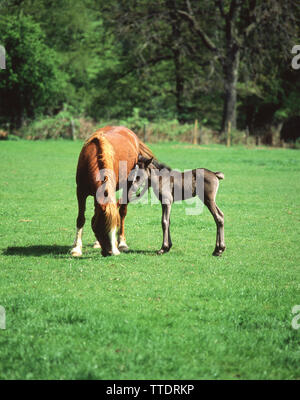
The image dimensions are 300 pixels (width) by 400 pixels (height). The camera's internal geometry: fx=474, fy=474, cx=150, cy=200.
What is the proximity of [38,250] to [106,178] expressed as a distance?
2.16m

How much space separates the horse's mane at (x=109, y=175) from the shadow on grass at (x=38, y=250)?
1.66m

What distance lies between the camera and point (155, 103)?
2153 inches

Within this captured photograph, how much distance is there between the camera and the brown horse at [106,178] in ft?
22.0

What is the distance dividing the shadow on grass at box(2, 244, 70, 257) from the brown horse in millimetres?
325

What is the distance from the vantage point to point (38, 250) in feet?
27.2

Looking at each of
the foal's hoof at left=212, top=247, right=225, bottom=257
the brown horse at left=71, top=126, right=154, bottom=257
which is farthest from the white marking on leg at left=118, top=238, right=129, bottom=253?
the foal's hoof at left=212, top=247, right=225, bottom=257

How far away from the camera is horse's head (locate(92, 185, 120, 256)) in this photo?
6.62 metres

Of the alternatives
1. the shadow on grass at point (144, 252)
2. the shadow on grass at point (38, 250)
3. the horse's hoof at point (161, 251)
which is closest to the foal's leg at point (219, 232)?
the horse's hoof at point (161, 251)

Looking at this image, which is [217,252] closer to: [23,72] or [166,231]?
[166,231]

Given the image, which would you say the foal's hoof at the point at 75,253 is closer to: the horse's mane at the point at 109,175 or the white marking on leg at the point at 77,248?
the white marking on leg at the point at 77,248

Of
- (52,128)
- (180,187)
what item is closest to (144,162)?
(180,187)

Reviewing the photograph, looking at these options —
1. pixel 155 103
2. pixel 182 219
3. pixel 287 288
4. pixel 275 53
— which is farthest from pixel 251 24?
pixel 287 288
